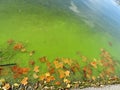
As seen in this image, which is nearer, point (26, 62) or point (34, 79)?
point (34, 79)

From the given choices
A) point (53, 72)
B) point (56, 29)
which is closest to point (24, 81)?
point (53, 72)

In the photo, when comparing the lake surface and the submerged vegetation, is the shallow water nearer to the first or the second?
the lake surface

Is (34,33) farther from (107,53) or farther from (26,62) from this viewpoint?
(107,53)

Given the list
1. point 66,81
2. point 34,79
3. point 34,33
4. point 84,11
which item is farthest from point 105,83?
point 84,11

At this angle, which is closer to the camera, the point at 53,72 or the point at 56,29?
the point at 53,72

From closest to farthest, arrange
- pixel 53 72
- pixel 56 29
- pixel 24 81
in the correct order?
1. pixel 24 81
2. pixel 53 72
3. pixel 56 29

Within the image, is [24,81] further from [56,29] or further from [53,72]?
[56,29]

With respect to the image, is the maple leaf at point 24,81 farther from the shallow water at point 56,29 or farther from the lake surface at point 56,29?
the lake surface at point 56,29
